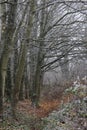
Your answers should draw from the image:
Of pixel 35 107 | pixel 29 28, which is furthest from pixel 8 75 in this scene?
pixel 29 28

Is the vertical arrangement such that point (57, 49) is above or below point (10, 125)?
above

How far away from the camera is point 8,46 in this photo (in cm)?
1317

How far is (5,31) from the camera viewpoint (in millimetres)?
13188

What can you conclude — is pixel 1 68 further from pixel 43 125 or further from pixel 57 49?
pixel 57 49

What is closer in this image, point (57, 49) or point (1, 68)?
point (1, 68)

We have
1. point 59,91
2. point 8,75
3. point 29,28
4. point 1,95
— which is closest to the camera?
point 1,95

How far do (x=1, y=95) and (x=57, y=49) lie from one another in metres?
6.41

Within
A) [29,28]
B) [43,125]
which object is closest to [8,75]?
[29,28]

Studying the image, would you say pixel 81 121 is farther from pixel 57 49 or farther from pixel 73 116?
pixel 57 49

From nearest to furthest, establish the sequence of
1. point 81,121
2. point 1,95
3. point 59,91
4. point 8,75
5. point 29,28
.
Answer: point 81,121 → point 1,95 → point 29,28 → point 8,75 → point 59,91

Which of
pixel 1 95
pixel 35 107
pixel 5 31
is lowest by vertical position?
pixel 35 107

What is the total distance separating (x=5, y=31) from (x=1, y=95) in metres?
2.35

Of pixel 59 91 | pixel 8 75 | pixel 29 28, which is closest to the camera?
pixel 29 28

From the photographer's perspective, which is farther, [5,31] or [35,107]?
[35,107]
